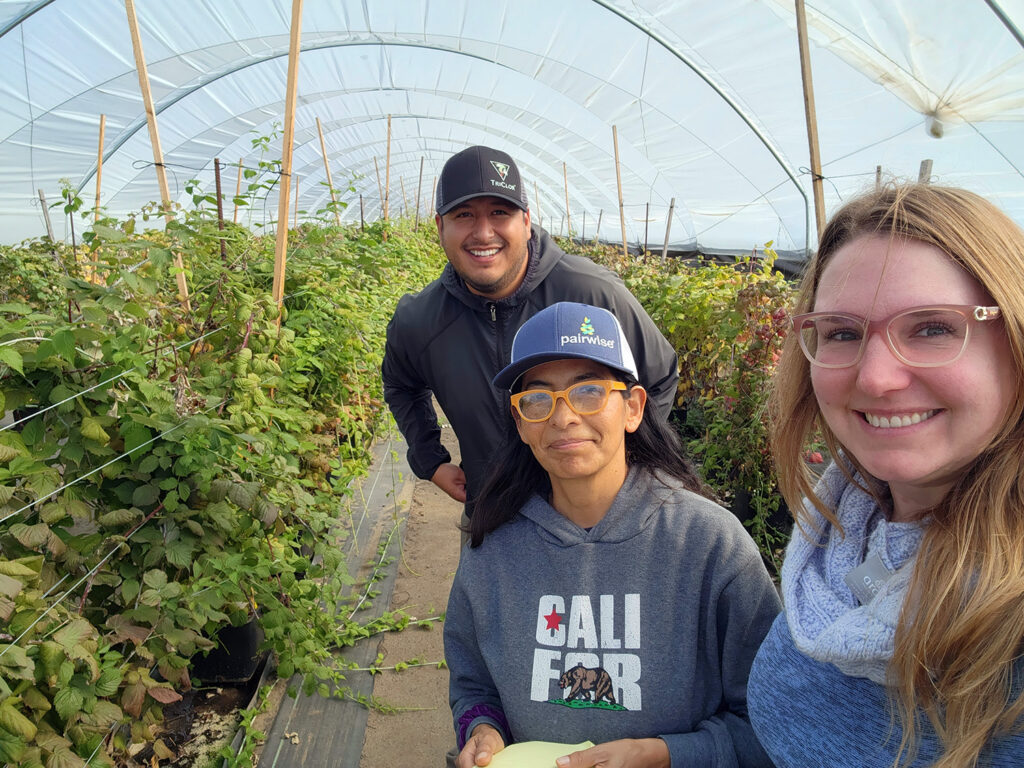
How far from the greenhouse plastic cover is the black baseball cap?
6.53 ft

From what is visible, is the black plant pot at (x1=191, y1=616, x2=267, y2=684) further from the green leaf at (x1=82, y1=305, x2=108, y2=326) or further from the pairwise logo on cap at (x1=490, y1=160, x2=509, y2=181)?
the pairwise logo on cap at (x1=490, y1=160, x2=509, y2=181)

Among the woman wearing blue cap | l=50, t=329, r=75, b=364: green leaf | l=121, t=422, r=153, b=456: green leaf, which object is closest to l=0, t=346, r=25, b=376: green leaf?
l=50, t=329, r=75, b=364: green leaf

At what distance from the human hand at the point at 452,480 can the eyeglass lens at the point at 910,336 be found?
69.2 inches

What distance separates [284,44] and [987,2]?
7.68 m

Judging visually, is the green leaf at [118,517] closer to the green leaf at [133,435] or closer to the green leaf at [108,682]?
the green leaf at [133,435]

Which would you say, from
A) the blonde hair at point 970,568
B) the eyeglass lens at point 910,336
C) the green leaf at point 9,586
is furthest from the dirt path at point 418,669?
the eyeglass lens at point 910,336

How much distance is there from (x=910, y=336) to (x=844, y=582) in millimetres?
355

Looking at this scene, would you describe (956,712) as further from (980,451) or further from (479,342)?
(479,342)

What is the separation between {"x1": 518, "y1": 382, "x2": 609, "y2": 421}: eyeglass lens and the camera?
1.41 metres

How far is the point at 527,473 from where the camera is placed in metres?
1.59

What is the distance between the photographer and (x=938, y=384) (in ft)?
2.51

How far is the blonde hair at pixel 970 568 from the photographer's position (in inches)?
28.2

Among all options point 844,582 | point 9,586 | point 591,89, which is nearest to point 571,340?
point 844,582

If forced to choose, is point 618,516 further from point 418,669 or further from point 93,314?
point 418,669
